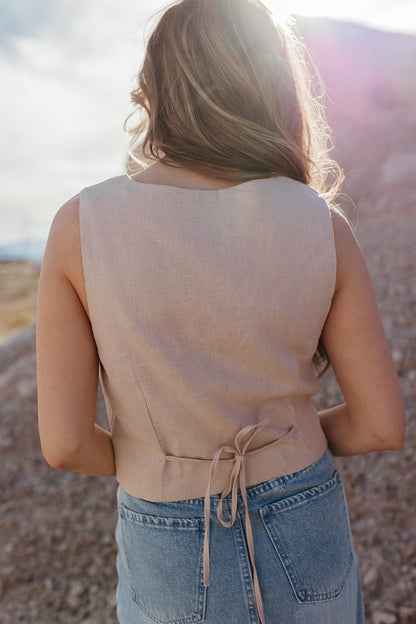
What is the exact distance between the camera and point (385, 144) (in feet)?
20.0

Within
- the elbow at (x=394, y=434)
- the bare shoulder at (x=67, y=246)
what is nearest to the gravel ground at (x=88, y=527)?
the elbow at (x=394, y=434)

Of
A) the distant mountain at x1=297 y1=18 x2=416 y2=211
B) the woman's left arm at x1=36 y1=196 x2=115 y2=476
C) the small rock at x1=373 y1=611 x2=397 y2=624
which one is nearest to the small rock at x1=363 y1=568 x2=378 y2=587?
the small rock at x1=373 y1=611 x2=397 y2=624

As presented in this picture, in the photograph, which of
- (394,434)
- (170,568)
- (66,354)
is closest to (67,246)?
(66,354)

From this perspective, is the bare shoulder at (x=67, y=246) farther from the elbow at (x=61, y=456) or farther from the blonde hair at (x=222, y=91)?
the elbow at (x=61, y=456)

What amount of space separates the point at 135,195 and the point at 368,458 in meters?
2.61

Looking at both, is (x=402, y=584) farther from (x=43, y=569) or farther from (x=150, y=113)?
(x=150, y=113)

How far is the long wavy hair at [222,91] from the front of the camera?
0.98 metres

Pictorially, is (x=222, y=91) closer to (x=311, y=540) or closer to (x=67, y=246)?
(x=67, y=246)

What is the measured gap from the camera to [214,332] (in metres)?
0.93

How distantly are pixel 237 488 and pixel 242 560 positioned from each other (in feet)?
0.43

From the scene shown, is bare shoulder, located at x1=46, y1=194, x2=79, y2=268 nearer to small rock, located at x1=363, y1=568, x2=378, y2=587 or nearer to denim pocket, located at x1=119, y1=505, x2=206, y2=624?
denim pocket, located at x1=119, y1=505, x2=206, y2=624

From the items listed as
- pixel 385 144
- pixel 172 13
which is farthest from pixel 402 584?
pixel 385 144

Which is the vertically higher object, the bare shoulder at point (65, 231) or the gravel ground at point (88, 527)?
the bare shoulder at point (65, 231)

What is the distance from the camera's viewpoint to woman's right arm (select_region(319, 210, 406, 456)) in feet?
3.30
